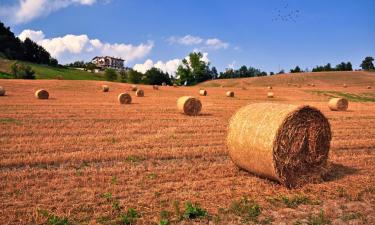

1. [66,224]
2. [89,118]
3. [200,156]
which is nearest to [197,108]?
[89,118]

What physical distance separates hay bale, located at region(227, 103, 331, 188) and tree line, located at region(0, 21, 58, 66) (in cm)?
9076

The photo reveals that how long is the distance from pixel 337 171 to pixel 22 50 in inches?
3843

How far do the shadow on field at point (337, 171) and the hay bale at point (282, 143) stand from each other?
0.80 feet

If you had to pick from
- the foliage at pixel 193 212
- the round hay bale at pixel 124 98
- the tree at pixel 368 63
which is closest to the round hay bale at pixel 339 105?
the round hay bale at pixel 124 98

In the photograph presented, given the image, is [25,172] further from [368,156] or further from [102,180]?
[368,156]

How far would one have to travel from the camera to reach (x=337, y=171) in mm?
10836

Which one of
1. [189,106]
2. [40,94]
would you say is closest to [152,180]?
[189,106]

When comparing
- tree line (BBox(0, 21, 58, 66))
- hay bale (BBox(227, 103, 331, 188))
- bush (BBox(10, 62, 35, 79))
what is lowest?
hay bale (BBox(227, 103, 331, 188))

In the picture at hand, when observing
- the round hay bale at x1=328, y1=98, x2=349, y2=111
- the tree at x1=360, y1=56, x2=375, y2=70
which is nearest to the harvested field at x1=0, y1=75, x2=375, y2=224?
the round hay bale at x1=328, y1=98, x2=349, y2=111

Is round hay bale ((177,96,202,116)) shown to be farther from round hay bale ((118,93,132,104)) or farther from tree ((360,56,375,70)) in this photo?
tree ((360,56,375,70))

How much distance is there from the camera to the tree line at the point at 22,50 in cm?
9450

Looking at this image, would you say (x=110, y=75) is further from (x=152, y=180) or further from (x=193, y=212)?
(x=193, y=212)

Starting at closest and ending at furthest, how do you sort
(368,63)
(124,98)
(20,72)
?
(124,98), (20,72), (368,63)

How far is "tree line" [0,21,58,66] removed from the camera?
94.5 meters
